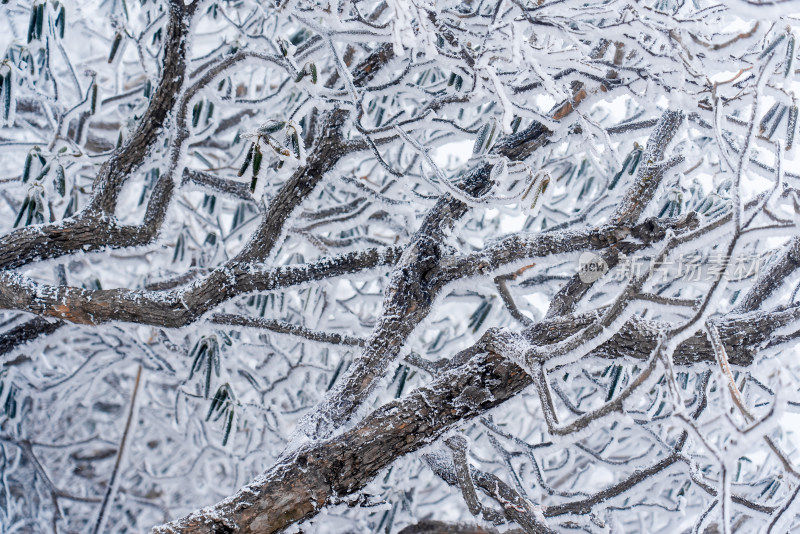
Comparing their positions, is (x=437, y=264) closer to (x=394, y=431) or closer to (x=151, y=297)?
(x=394, y=431)

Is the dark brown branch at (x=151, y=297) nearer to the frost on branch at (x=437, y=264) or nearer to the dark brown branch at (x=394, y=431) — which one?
the frost on branch at (x=437, y=264)

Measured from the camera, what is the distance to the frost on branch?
4.59ft

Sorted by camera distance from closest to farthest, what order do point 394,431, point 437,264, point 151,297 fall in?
1. point 394,431
2. point 437,264
3. point 151,297

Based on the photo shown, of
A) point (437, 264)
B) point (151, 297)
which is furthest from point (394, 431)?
point (151, 297)

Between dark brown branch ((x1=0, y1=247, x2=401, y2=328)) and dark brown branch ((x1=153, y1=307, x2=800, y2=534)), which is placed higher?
dark brown branch ((x1=0, y1=247, x2=401, y2=328))

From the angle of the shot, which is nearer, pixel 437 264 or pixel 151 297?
pixel 437 264

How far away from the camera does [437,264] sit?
1772mm

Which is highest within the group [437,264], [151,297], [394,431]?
[151,297]

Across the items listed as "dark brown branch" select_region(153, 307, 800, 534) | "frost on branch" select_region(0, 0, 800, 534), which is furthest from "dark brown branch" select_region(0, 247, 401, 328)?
"dark brown branch" select_region(153, 307, 800, 534)

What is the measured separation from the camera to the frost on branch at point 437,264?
1.40 meters

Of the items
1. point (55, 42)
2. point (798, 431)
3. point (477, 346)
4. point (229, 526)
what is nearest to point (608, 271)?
point (477, 346)

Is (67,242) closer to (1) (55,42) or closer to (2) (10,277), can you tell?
(2) (10,277)

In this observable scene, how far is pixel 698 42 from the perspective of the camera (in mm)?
1353

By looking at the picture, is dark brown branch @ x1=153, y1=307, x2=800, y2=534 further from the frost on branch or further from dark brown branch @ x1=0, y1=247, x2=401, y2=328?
dark brown branch @ x1=0, y1=247, x2=401, y2=328
